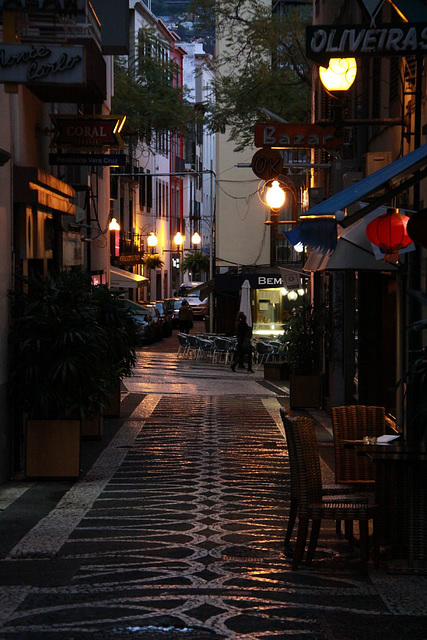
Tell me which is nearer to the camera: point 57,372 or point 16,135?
point 57,372

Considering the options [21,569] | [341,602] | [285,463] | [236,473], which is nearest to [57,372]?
[236,473]

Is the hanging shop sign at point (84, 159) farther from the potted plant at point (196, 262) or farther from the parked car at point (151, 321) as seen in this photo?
the potted plant at point (196, 262)

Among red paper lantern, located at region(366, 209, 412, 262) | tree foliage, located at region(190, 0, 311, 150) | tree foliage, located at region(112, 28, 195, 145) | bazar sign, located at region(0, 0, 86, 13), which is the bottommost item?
red paper lantern, located at region(366, 209, 412, 262)

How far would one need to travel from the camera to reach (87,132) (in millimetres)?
16672

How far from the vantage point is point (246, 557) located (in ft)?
29.9

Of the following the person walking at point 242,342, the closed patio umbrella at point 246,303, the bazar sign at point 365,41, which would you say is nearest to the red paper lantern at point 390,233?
the bazar sign at point 365,41

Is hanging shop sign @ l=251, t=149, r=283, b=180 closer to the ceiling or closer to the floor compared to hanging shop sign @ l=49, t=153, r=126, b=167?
closer to the ceiling

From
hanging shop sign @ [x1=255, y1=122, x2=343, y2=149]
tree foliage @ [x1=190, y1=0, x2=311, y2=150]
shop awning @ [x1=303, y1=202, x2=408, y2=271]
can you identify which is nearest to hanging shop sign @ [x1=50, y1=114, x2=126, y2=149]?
hanging shop sign @ [x1=255, y1=122, x2=343, y2=149]

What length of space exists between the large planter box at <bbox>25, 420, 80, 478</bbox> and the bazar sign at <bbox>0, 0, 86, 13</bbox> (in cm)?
458

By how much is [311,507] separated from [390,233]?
360cm

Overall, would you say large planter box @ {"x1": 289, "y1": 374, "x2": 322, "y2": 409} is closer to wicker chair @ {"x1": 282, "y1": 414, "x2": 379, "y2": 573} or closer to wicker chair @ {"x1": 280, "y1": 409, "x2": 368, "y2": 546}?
wicker chair @ {"x1": 280, "y1": 409, "x2": 368, "y2": 546}

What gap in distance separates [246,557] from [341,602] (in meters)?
1.51

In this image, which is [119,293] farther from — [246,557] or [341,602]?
[341,602]

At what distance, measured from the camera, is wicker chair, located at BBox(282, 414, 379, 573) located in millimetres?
8695
